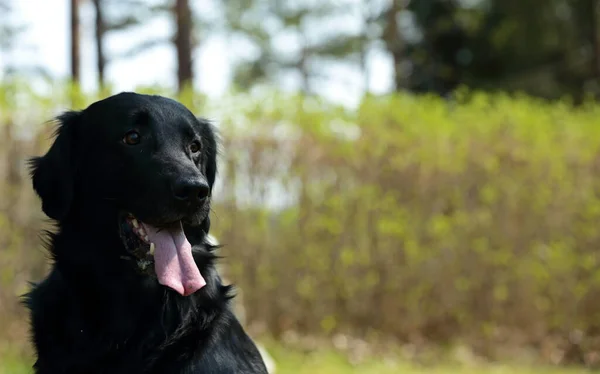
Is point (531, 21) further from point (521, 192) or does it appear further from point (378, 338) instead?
point (378, 338)

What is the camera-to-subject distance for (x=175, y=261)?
303 cm

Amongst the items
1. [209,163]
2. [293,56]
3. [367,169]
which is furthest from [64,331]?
[293,56]

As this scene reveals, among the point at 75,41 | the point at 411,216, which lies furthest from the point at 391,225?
the point at 75,41

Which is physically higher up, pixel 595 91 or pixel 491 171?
pixel 595 91

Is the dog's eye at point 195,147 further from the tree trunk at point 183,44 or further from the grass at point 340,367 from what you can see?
the tree trunk at point 183,44

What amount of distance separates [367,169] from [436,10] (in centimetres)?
1151

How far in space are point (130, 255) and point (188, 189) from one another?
17.1 inches

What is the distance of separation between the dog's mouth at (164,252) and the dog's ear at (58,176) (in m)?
0.28

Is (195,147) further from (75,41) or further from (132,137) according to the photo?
(75,41)

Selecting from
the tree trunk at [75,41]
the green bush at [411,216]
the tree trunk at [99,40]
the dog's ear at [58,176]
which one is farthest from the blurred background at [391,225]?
the tree trunk at [99,40]

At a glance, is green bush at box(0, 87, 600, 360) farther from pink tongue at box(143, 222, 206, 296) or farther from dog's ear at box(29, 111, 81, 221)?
pink tongue at box(143, 222, 206, 296)

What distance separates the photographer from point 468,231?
9492 millimetres

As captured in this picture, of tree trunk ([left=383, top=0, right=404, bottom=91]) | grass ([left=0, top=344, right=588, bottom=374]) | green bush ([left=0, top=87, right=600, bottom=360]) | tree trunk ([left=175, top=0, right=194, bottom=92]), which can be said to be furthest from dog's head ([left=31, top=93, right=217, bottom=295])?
tree trunk ([left=383, top=0, right=404, bottom=91])

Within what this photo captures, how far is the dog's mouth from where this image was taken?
301 cm
